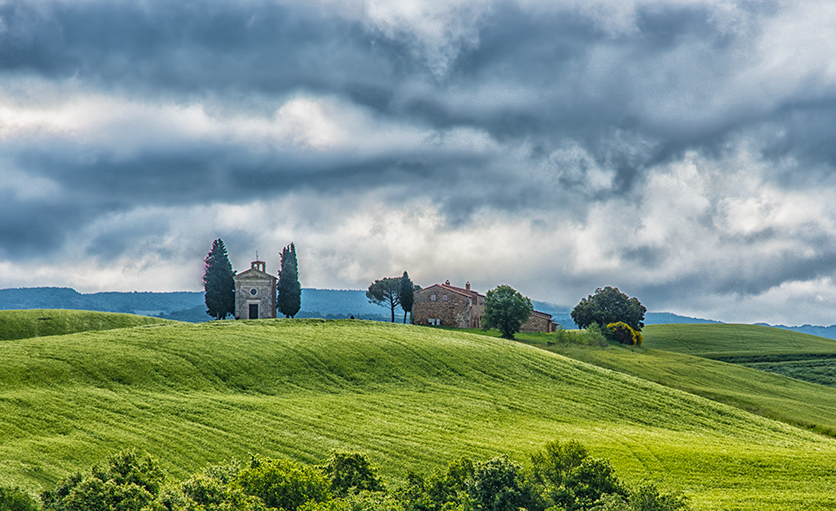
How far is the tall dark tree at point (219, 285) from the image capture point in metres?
80.3

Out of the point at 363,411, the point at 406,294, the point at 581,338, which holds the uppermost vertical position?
the point at 406,294

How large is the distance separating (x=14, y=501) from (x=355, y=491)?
291 inches

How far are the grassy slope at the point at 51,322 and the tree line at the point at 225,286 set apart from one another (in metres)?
10.7

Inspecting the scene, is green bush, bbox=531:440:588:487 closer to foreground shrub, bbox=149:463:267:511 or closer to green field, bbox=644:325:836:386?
foreground shrub, bbox=149:463:267:511

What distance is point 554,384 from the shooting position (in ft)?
146

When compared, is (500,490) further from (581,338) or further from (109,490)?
(581,338)

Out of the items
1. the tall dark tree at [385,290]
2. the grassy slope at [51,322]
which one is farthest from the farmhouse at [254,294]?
the tall dark tree at [385,290]

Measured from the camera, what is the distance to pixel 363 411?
33.2 metres

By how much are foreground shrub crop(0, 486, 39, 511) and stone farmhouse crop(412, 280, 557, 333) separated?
272 ft

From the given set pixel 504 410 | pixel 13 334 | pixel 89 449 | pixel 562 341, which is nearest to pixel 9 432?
pixel 89 449

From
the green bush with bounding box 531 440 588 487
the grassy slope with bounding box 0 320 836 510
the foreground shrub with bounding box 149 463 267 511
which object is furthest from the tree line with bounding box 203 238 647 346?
the foreground shrub with bounding box 149 463 267 511

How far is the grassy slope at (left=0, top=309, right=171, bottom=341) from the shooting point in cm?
6184

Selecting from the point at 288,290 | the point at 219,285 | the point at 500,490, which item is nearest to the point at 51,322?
the point at 219,285

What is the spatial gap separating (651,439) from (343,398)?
16.8 metres
